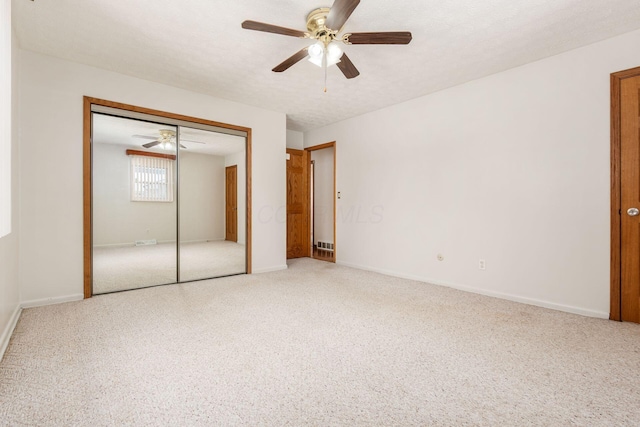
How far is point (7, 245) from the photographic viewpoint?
2.24 m

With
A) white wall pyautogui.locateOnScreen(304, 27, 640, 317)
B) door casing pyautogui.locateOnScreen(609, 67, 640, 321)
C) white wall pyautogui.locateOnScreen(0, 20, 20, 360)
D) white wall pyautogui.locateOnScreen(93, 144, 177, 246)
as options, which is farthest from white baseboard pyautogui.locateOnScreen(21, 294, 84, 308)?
door casing pyautogui.locateOnScreen(609, 67, 640, 321)

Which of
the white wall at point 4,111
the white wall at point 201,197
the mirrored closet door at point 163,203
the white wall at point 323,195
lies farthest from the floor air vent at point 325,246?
the white wall at point 4,111

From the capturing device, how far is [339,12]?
1.90 meters

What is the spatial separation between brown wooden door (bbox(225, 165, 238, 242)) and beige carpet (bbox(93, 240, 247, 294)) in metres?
0.16

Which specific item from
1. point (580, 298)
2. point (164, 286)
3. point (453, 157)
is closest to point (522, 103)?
point (453, 157)

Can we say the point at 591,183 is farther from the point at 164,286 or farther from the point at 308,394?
the point at 164,286

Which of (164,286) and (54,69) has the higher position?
(54,69)

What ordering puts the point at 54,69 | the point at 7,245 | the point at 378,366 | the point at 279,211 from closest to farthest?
the point at 378,366 < the point at 7,245 < the point at 54,69 < the point at 279,211

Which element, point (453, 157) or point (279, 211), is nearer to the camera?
point (453, 157)

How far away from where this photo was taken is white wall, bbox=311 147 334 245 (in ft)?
21.2

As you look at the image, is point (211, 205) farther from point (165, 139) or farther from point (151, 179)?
point (165, 139)

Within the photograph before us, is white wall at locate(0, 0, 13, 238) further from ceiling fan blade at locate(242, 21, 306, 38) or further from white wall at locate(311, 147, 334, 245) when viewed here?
white wall at locate(311, 147, 334, 245)

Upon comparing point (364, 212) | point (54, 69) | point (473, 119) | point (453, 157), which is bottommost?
point (364, 212)

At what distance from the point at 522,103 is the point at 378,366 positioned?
308cm
